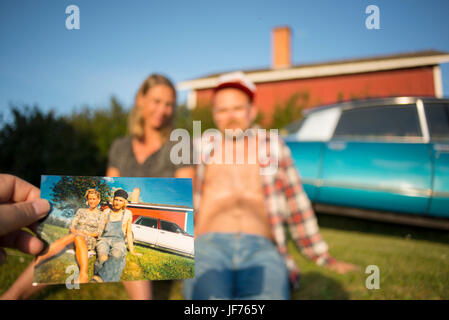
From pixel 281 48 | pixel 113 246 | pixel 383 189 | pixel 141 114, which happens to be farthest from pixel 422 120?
pixel 281 48

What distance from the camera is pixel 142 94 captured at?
2119 mm

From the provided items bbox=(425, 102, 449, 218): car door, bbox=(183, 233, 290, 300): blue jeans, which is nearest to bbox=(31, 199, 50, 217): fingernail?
bbox=(183, 233, 290, 300): blue jeans

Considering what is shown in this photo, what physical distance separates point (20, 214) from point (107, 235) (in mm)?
271

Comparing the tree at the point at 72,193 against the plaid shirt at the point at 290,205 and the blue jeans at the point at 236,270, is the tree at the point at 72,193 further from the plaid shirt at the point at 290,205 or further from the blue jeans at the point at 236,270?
the plaid shirt at the point at 290,205

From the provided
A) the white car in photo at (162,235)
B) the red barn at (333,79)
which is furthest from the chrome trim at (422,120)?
the red barn at (333,79)

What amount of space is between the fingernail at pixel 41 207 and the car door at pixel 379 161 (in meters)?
2.70

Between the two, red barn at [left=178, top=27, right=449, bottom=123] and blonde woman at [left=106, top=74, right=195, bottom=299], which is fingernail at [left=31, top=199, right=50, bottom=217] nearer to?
blonde woman at [left=106, top=74, right=195, bottom=299]

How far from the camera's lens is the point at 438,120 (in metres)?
2.71

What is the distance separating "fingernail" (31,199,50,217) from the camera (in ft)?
2.86

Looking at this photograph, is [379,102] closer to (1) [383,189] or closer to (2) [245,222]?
(1) [383,189]

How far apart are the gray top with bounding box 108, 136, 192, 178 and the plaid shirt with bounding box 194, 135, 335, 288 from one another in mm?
236
